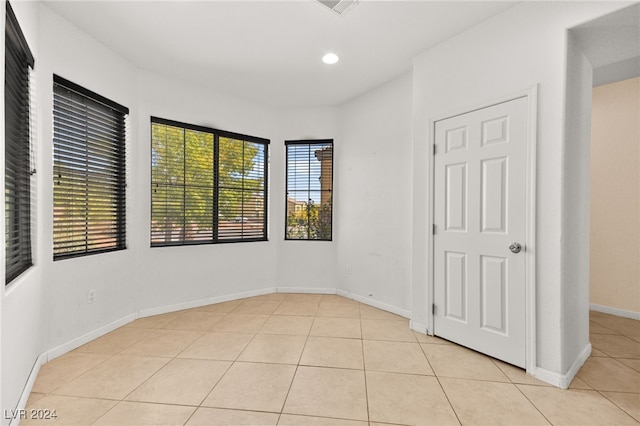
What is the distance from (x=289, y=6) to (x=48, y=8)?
6.50ft

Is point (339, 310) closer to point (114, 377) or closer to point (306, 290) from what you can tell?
point (306, 290)

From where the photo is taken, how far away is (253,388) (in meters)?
2.07

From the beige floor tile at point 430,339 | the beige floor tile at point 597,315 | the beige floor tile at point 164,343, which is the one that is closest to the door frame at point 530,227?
the beige floor tile at point 430,339

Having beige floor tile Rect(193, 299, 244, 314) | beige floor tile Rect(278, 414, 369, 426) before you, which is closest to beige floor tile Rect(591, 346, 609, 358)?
beige floor tile Rect(278, 414, 369, 426)

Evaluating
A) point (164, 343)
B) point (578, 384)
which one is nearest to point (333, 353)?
point (164, 343)

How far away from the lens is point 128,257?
3.30m

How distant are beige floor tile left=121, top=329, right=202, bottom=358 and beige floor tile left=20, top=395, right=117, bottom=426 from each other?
0.64m

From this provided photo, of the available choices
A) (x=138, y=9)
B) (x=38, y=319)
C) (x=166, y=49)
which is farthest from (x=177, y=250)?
(x=138, y=9)

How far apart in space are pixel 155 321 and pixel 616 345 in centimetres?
461

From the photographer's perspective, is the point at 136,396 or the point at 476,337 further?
the point at 476,337

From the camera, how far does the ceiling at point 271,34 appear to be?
241cm

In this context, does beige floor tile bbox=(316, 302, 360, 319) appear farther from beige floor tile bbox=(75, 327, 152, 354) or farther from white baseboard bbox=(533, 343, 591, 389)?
beige floor tile bbox=(75, 327, 152, 354)

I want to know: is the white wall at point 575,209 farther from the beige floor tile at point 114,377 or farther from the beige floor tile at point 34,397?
the beige floor tile at point 34,397

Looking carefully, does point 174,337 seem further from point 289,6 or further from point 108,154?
point 289,6
